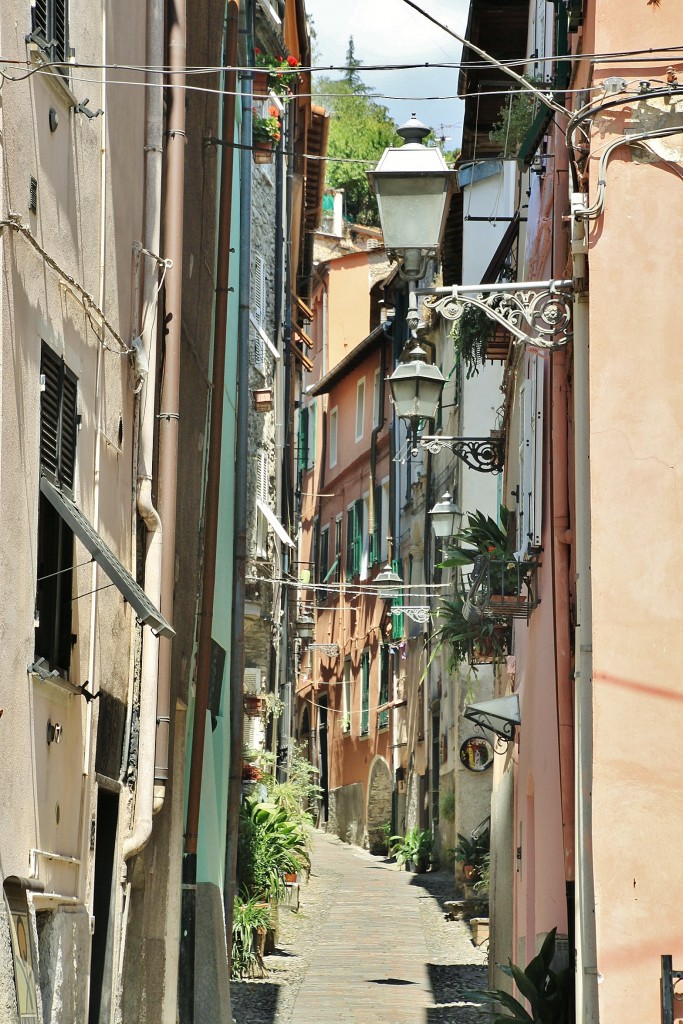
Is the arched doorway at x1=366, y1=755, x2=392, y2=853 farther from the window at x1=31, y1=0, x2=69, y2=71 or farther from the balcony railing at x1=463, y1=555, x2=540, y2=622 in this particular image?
the window at x1=31, y1=0, x2=69, y2=71

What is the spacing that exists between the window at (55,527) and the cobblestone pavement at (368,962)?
19.9 ft

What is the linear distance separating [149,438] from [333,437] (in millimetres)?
30762

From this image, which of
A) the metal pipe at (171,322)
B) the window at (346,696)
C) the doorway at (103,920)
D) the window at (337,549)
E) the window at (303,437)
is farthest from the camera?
the window at (303,437)

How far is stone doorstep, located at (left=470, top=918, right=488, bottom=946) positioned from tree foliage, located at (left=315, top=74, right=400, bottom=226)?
3482cm

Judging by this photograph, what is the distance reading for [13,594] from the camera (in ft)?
23.6

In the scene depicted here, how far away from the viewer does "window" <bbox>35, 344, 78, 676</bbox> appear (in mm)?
7934

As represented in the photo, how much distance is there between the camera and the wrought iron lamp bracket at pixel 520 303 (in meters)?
8.24

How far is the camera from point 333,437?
135 feet

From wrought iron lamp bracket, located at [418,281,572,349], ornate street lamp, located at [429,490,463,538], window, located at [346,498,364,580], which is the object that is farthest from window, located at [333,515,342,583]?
wrought iron lamp bracket, located at [418,281,572,349]

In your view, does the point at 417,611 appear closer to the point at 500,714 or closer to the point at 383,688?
the point at 383,688

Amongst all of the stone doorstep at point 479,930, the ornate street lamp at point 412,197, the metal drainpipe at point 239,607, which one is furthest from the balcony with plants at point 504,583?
the stone doorstep at point 479,930

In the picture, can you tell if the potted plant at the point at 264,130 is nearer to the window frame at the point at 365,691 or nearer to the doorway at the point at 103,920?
the doorway at the point at 103,920

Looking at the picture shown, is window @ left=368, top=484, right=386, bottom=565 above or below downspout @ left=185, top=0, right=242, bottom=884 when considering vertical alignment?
above

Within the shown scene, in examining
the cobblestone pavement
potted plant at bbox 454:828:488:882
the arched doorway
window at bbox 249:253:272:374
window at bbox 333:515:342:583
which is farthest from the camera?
window at bbox 333:515:342:583
